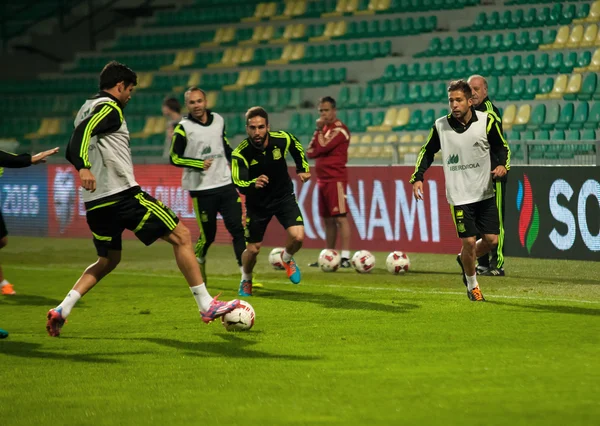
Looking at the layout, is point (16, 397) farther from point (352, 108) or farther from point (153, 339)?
point (352, 108)

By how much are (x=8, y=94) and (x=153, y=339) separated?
2254 cm

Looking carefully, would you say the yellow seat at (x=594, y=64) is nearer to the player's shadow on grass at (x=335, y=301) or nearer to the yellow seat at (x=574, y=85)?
the yellow seat at (x=574, y=85)

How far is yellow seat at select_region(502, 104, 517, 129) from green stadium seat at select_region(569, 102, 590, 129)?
150 cm

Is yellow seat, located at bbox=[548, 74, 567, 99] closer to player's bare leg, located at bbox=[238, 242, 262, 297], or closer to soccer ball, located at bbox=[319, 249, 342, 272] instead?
soccer ball, located at bbox=[319, 249, 342, 272]

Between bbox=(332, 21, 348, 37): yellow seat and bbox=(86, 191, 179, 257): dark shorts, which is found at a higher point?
bbox=(332, 21, 348, 37): yellow seat

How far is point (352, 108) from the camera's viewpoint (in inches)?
915

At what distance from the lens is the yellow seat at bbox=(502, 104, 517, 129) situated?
19688 mm

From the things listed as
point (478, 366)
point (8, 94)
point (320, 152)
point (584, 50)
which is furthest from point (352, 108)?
point (478, 366)

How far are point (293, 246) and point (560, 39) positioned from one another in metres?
11.3

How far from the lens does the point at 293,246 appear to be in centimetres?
1133

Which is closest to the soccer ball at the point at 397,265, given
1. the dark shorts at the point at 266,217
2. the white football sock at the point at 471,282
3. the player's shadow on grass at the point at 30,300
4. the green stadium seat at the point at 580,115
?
the dark shorts at the point at 266,217

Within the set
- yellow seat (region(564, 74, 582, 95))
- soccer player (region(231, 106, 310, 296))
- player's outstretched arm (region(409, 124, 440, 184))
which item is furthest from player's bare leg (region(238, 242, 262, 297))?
yellow seat (region(564, 74, 582, 95))

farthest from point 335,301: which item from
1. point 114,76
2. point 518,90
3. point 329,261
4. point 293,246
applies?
point 518,90

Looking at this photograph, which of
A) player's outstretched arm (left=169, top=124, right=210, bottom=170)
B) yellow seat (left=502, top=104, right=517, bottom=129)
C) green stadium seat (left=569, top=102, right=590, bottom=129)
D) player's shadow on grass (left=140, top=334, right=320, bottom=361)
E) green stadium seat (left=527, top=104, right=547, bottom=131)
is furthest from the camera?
yellow seat (left=502, top=104, right=517, bottom=129)
